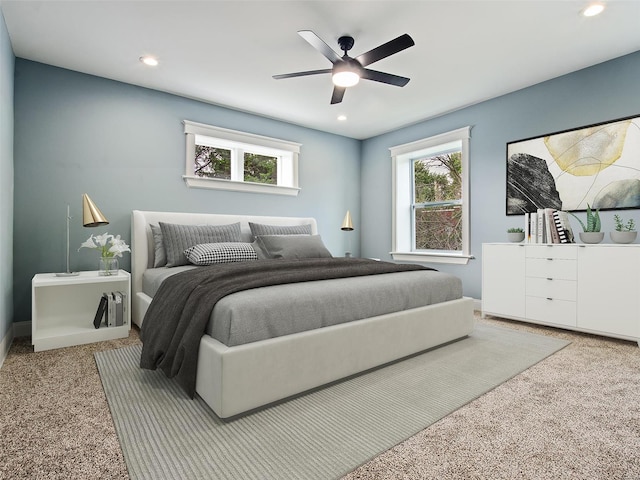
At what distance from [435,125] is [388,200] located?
120 cm

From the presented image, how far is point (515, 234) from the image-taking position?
11.7 feet

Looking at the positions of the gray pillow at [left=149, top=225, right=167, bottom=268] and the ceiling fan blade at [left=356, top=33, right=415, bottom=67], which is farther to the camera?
the gray pillow at [left=149, top=225, right=167, bottom=268]

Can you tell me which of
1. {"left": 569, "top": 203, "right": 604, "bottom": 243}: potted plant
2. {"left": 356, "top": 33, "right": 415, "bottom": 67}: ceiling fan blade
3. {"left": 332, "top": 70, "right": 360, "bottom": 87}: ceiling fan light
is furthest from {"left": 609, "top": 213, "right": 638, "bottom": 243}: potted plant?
{"left": 332, "top": 70, "right": 360, "bottom": 87}: ceiling fan light

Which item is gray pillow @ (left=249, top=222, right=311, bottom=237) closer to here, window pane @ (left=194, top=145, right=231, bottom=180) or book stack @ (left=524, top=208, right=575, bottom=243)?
window pane @ (left=194, top=145, right=231, bottom=180)

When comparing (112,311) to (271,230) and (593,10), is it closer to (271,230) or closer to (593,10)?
(271,230)

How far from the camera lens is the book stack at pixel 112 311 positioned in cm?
289

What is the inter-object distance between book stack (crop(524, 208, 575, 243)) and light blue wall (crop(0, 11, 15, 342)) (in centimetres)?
428

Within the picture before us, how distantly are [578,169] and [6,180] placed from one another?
4.77 metres

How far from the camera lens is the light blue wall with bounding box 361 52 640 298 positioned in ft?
10.2

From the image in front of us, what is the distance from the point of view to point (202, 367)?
1672 mm

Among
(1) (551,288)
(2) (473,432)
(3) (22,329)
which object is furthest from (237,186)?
(2) (473,432)

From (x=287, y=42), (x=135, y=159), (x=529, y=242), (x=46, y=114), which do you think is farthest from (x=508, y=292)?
(x=46, y=114)

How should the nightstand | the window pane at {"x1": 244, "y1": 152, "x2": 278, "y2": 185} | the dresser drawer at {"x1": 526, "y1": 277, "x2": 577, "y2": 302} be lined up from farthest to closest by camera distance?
the window pane at {"x1": 244, "y1": 152, "x2": 278, "y2": 185}
the dresser drawer at {"x1": 526, "y1": 277, "x2": 577, "y2": 302}
the nightstand

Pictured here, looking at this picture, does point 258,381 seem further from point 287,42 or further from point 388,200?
point 388,200
